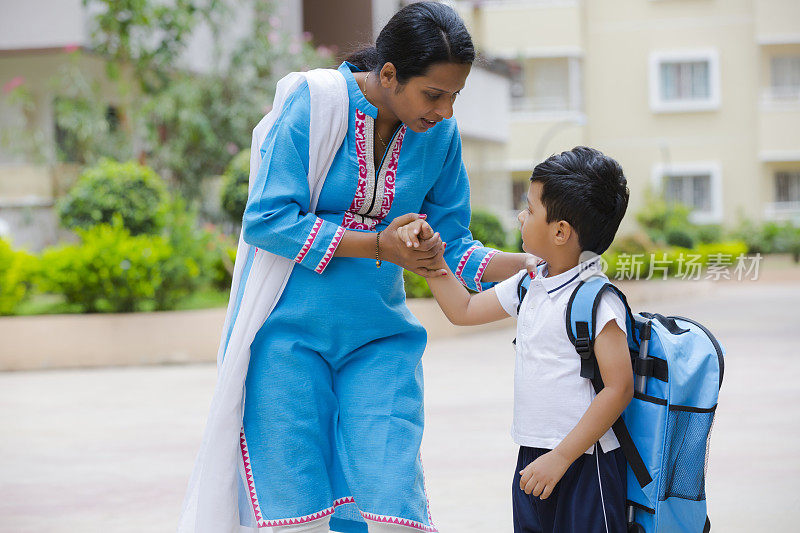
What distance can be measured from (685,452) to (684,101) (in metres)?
26.6

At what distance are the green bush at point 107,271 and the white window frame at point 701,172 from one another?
20135 mm

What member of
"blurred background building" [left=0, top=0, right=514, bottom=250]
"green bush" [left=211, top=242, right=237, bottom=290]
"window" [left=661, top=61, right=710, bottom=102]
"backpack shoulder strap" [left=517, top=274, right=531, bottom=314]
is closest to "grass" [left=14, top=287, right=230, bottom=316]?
"green bush" [left=211, top=242, right=237, bottom=290]

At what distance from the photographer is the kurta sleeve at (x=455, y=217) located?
2805mm

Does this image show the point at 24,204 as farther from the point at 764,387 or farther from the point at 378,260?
the point at 378,260

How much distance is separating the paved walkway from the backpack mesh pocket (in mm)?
1692

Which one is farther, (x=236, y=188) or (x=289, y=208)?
(x=236, y=188)

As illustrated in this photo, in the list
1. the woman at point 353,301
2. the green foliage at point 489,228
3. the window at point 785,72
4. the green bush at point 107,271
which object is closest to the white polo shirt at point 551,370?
the woman at point 353,301

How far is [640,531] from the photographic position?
7.95 ft

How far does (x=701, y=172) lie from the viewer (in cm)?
2756

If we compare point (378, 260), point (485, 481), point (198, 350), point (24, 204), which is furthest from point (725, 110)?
point (378, 260)

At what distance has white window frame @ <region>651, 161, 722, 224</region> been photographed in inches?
1078

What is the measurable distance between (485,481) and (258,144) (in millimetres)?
2633

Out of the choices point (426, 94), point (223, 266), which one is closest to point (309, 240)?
point (426, 94)

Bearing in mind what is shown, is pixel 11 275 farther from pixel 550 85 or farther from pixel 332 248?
pixel 550 85
